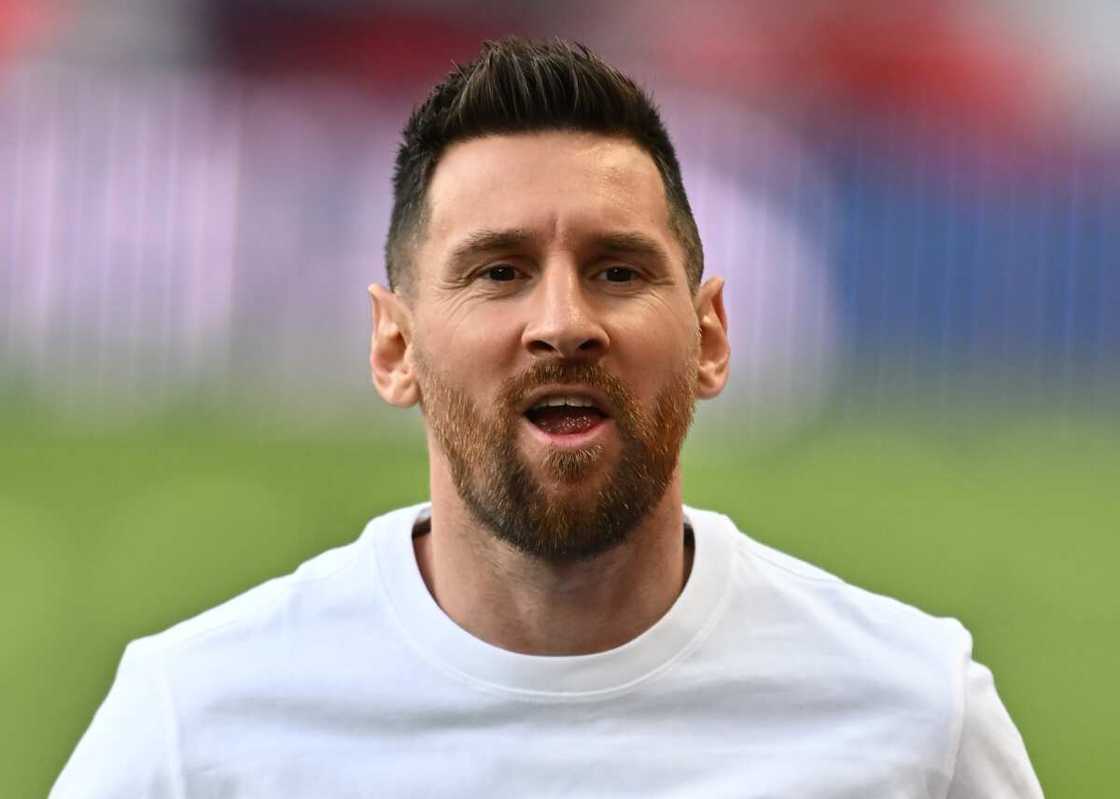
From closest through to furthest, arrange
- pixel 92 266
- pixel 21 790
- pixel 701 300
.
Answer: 1. pixel 701 300
2. pixel 21 790
3. pixel 92 266

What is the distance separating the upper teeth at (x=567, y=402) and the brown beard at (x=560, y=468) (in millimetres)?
19

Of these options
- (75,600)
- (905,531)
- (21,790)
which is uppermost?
(905,531)

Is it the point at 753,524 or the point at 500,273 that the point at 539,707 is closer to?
the point at 500,273

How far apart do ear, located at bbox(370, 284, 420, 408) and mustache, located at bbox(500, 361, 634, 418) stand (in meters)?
0.18

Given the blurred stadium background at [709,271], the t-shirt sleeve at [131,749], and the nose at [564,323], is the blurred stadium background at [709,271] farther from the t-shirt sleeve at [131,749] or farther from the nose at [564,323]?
the nose at [564,323]

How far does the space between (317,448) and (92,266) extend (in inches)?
29.1

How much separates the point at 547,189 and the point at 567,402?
0.22 meters

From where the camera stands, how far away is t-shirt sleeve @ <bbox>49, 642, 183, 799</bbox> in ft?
4.65

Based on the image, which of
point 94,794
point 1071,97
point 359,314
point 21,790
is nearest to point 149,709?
point 94,794

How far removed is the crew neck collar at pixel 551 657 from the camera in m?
1.41

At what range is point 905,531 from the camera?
3.50 m

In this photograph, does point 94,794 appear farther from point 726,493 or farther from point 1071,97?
point 1071,97

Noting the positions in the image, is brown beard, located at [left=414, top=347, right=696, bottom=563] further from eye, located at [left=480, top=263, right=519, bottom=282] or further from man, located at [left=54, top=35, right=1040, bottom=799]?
eye, located at [left=480, top=263, right=519, bottom=282]

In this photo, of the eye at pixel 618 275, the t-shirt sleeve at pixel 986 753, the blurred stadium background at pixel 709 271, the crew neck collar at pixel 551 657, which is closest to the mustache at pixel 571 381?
the eye at pixel 618 275
